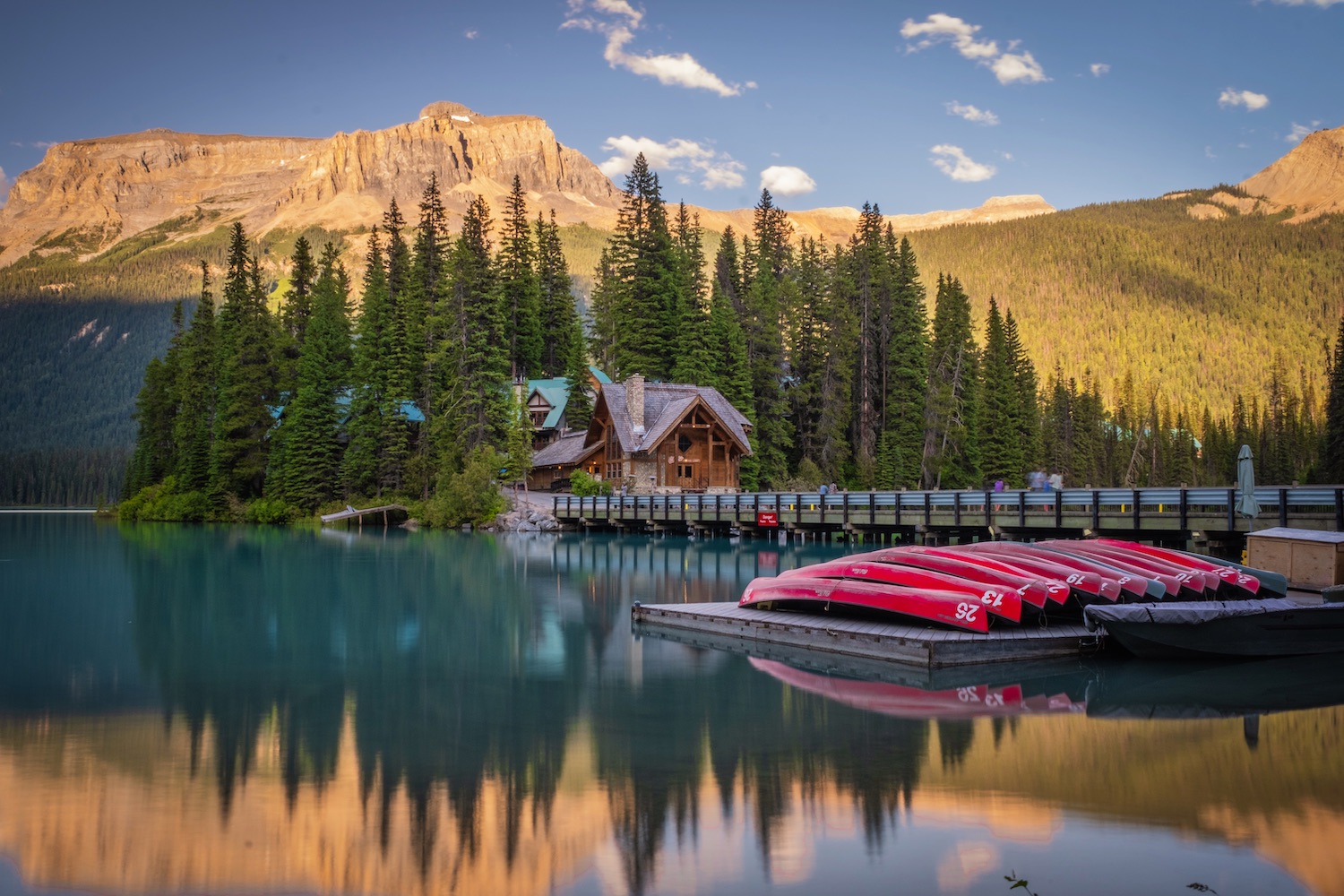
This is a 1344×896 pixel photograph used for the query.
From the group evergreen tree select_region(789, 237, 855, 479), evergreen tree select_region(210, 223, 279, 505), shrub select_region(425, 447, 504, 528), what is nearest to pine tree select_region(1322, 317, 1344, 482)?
evergreen tree select_region(789, 237, 855, 479)

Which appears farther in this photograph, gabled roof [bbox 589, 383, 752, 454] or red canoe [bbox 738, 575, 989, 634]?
gabled roof [bbox 589, 383, 752, 454]

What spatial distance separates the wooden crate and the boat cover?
8.29ft

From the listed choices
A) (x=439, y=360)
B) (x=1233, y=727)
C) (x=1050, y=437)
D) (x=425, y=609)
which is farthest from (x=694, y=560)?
(x=1050, y=437)

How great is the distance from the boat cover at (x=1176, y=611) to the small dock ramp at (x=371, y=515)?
4802 centimetres

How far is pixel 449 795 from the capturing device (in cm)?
938

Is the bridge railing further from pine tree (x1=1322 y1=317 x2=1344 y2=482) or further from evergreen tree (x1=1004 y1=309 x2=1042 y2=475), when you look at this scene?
pine tree (x1=1322 y1=317 x2=1344 y2=482)

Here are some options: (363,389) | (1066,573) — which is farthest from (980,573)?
(363,389)

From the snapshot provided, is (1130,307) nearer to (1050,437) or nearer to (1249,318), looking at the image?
(1249,318)

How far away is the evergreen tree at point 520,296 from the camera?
7438 centimetres

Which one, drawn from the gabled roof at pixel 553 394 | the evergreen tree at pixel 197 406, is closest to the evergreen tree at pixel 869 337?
the gabled roof at pixel 553 394

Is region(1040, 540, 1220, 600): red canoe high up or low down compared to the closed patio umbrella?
down

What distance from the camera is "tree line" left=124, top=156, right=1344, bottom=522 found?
205 feet

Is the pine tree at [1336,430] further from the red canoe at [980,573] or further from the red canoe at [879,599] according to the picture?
the red canoe at [879,599]

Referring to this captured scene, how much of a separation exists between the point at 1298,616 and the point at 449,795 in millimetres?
12936
